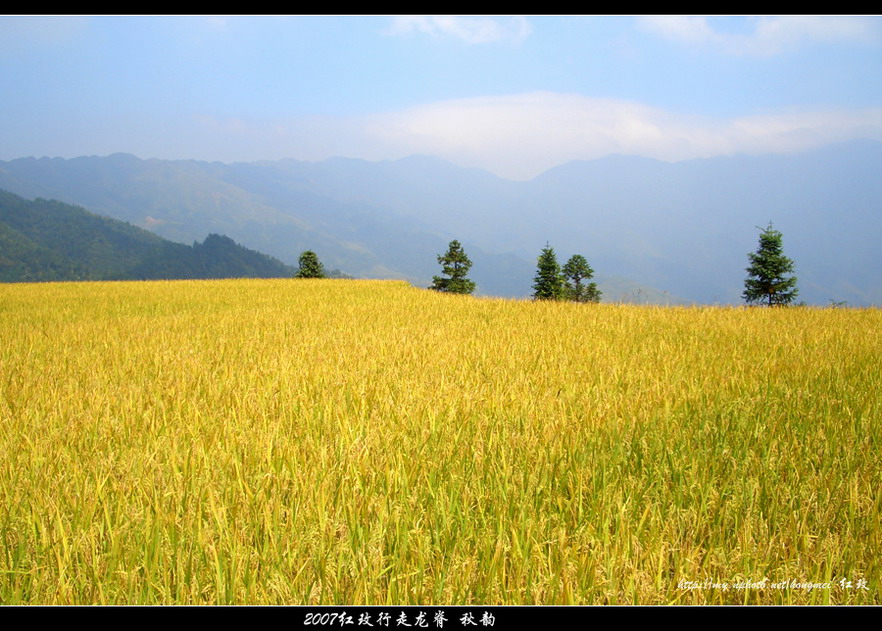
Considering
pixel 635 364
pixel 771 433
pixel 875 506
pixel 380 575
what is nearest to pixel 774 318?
pixel 635 364

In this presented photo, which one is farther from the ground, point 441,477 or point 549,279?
point 549,279

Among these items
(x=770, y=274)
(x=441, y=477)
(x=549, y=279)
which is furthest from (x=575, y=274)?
(x=441, y=477)

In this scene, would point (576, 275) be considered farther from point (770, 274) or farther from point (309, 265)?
point (309, 265)

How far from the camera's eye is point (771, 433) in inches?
129

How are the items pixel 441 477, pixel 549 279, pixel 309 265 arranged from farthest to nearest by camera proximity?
1. pixel 309 265
2. pixel 549 279
3. pixel 441 477

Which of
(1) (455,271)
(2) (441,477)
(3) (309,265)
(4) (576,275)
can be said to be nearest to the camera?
(2) (441,477)

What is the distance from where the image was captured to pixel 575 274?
153 feet

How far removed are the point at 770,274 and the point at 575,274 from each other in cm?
1852

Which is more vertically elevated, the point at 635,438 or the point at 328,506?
the point at 635,438

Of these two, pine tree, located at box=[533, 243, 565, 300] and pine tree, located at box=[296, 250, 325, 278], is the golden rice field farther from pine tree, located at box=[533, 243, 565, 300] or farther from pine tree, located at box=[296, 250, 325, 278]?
pine tree, located at box=[296, 250, 325, 278]

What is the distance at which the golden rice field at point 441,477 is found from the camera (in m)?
1.86

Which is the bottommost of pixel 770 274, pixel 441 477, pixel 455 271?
pixel 441 477

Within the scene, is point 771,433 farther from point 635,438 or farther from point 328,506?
point 328,506
